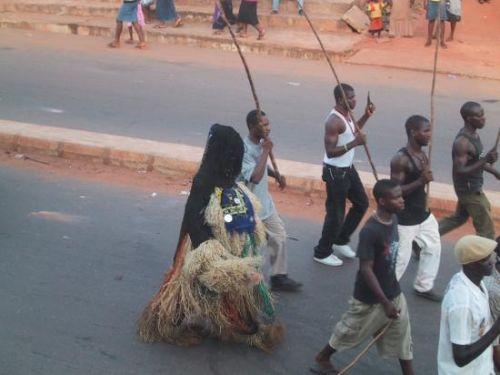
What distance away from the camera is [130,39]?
1572 cm

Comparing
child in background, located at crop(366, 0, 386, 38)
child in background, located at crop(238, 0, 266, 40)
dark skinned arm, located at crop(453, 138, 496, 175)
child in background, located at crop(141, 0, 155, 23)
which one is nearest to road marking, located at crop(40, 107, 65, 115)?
child in background, located at crop(238, 0, 266, 40)

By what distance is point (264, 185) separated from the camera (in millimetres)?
5375

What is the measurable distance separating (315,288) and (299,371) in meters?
1.15

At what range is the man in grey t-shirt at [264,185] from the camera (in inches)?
205

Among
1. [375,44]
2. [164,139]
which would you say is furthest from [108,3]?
[164,139]

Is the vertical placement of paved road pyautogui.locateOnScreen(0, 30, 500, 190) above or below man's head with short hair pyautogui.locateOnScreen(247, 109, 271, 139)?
below

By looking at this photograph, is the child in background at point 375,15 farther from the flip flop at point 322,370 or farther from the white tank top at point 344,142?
the flip flop at point 322,370

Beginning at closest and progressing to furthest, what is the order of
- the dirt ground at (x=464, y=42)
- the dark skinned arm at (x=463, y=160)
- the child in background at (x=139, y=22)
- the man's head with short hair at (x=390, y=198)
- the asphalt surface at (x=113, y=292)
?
the man's head with short hair at (x=390, y=198) < the asphalt surface at (x=113, y=292) < the dark skinned arm at (x=463, y=160) < the dirt ground at (x=464, y=42) < the child in background at (x=139, y=22)

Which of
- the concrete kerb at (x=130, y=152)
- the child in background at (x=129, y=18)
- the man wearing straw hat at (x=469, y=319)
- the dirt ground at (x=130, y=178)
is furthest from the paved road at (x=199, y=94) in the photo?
the man wearing straw hat at (x=469, y=319)

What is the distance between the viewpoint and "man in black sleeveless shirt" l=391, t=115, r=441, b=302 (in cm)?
529

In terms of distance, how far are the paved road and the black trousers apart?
2.38 meters

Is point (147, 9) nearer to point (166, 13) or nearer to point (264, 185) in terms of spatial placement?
point (166, 13)

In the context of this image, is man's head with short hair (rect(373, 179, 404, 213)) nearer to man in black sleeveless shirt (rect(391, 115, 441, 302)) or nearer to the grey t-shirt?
Result: man in black sleeveless shirt (rect(391, 115, 441, 302))

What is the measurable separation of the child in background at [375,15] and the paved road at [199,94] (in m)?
2.21
